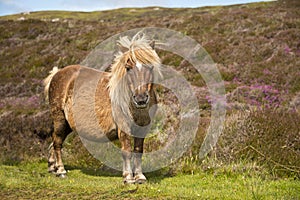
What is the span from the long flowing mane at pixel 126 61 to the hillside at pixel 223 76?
2189 millimetres

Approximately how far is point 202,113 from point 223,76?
502 cm

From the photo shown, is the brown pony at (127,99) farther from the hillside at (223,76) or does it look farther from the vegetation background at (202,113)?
the hillside at (223,76)

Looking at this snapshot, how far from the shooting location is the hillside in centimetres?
831

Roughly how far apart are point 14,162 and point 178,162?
179 inches

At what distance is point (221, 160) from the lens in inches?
317

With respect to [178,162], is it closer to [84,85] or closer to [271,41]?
[84,85]

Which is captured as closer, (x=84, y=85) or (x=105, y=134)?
(x=105, y=134)

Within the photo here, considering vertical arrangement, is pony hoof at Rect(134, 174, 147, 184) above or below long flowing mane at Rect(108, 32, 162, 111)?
below

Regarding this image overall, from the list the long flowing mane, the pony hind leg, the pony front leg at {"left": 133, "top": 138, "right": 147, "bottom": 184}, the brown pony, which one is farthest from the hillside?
the long flowing mane

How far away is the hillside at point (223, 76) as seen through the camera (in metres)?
8.31

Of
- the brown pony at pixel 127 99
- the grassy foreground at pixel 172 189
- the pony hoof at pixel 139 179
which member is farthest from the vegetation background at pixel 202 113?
the brown pony at pixel 127 99

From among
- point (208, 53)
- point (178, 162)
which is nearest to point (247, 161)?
point (178, 162)

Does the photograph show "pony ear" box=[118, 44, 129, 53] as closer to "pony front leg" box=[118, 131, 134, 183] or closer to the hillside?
"pony front leg" box=[118, 131, 134, 183]

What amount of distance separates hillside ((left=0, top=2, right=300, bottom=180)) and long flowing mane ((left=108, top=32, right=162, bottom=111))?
2.19 m
